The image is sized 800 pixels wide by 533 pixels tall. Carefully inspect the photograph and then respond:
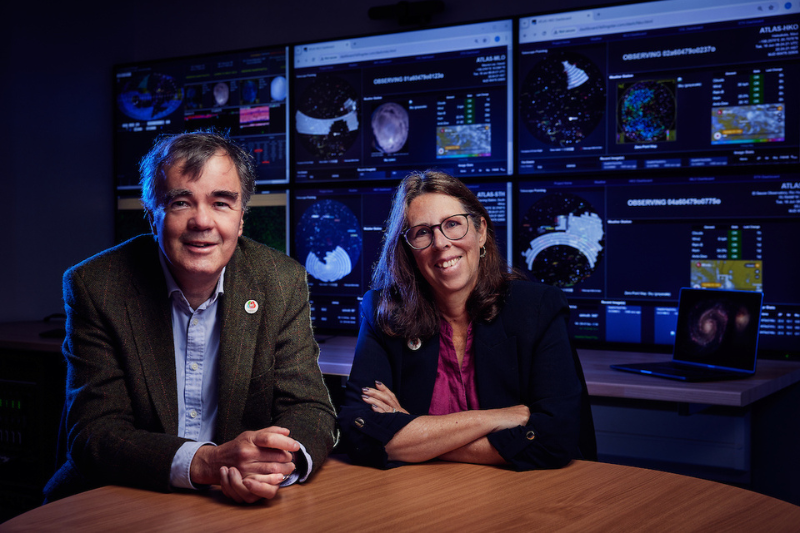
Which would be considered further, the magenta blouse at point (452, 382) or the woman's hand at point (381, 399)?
the magenta blouse at point (452, 382)

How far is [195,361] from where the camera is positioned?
1589 mm

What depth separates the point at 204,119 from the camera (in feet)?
10.5

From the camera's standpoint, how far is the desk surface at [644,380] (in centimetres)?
186

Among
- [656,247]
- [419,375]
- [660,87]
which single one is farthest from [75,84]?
[656,247]

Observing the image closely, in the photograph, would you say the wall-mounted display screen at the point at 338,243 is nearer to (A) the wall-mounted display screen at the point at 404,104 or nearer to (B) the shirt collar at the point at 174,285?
(A) the wall-mounted display screen at the point at 404,104

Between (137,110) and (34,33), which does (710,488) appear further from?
(34,33)

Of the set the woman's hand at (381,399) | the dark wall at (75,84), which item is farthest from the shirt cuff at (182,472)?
the dark wall at (75,84)

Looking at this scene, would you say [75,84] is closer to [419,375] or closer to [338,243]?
[338,243]

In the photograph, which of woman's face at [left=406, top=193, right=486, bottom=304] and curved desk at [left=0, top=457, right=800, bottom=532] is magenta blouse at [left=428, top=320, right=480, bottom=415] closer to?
woman's face at [left=406, top=193, right=486, bottom=304]

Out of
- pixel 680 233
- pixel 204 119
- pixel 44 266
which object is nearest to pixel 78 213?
pixel 44 266

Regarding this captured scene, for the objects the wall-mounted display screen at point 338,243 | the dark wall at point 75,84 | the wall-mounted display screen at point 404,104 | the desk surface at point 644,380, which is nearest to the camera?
the desk surface at point 644,380

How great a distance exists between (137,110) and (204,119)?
43 centimetres

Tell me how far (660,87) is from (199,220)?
71.5 inches

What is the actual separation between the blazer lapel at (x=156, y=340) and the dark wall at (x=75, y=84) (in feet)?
6.33
